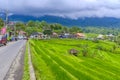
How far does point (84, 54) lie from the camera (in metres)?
64.7

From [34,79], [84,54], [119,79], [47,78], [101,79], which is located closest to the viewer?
[34,79]

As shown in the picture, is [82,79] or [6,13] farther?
[6,13]

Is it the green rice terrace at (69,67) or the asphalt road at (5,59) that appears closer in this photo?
the green rice terrace at (69,67)

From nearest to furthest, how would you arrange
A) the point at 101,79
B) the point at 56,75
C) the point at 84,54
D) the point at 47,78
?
the point at 47,78 → the point at 56,75 → the point at 101,79 → the point at 84,54

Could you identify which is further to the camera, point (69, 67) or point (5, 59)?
point (5, 59)

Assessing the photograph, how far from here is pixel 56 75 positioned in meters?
18.0

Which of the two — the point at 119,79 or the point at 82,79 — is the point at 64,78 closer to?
the point at 82,79

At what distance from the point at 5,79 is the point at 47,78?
230cm

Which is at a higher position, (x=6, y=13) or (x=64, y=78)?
(x=6, y=13)

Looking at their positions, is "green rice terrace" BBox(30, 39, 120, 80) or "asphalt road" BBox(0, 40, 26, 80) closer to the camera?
"green rice terrace" BBox(30, 39, 120, 80)

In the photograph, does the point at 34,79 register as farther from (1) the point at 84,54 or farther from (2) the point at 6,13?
(2) the point at 6,13

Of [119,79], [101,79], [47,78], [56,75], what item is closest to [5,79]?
[47,78]

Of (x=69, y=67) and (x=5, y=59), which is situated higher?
(x=5, y=59)

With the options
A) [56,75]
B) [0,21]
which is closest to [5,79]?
[56,75]
